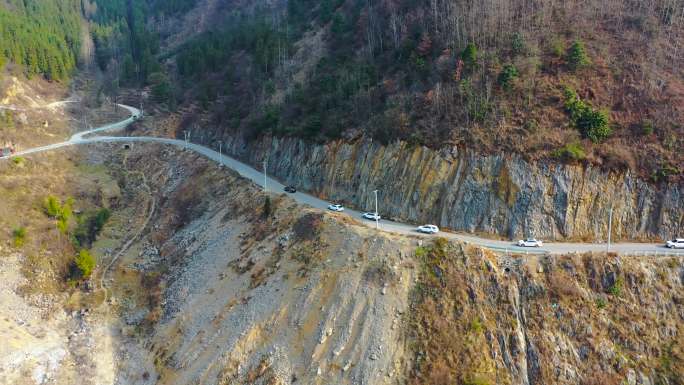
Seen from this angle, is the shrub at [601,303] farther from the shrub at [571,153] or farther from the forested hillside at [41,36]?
the forested hillside at [41,36]

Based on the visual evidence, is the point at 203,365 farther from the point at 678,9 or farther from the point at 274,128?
the point at 678,9

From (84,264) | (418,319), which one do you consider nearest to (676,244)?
(418,319)

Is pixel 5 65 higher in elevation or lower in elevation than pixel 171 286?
higher

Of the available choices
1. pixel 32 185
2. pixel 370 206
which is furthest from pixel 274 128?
pixel 32 185

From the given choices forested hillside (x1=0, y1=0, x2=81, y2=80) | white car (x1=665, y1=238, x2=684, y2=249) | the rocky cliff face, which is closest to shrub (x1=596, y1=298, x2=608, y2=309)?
the rocky cliff face

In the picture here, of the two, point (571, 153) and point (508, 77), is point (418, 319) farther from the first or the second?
point (508, 77)

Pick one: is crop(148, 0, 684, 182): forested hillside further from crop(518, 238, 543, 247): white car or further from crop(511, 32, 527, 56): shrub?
crop(518, 238, 543, 247): white car

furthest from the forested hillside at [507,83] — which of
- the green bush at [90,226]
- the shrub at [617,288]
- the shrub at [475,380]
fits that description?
the green bush at [90,226]
